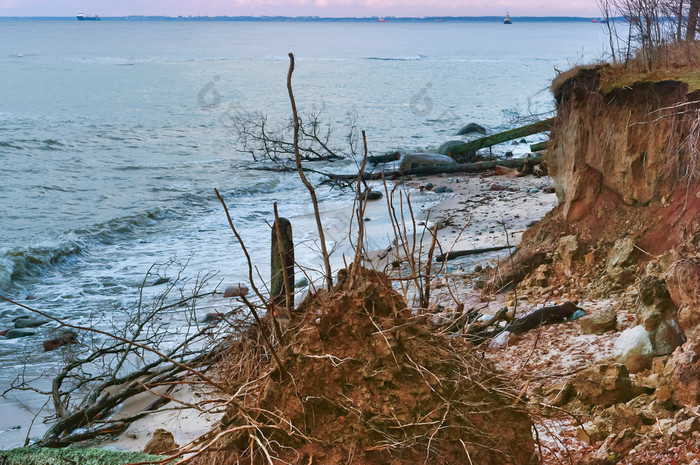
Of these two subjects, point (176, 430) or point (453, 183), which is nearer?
point (176, 430)

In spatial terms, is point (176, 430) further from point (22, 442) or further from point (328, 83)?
point (328, 83)

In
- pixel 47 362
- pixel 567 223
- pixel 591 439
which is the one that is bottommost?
pixel 47 362

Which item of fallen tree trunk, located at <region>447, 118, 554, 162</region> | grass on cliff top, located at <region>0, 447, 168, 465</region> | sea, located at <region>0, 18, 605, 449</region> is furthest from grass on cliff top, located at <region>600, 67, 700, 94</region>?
fallen tree trunk, located at <region>447, 118, 554, 162</region>

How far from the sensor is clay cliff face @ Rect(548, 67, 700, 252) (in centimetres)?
607

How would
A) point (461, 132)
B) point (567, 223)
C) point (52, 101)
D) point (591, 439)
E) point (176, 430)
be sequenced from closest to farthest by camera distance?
point (591, 439) → point (176, 430) → point (567, 223) → point (461, 132) → point (52, 101)

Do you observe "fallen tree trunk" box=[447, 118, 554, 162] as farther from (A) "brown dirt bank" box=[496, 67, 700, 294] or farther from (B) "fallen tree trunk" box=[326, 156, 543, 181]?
(A) "brown dirt bank" box=[496, 67, 700, 294]

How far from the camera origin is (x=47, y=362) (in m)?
7.61

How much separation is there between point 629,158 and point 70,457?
5.79 m

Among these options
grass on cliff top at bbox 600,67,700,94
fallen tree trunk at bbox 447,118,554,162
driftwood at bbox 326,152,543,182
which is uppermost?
grass on cliff top at bbox 600,67,700,94

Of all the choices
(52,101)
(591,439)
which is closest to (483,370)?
(591,439)

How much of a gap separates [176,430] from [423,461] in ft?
11.5

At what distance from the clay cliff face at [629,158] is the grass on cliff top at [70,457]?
4.90 metres

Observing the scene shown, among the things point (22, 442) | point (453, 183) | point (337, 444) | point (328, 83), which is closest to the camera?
point (337, 444)

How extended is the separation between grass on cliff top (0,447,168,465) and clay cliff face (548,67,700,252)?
4899 millimetres
